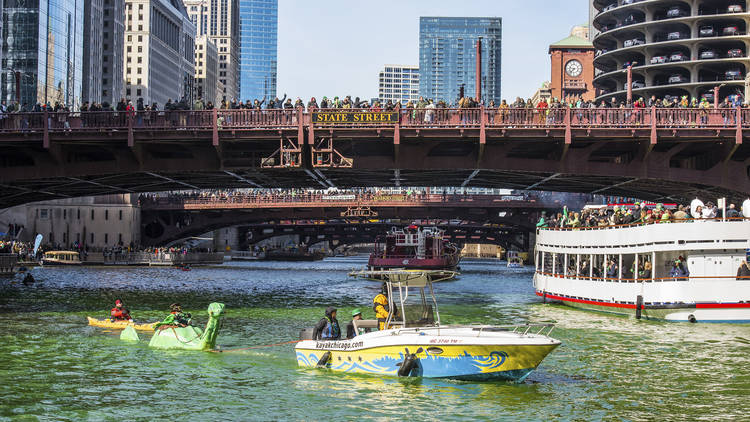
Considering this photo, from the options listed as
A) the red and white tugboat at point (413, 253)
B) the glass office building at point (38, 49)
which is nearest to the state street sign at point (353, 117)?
the red and white tugboat at point (413, 253)

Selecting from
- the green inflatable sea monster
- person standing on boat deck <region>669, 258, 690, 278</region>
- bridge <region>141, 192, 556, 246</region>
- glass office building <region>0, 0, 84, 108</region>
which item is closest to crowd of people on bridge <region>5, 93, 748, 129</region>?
person standing on boat deck <region>669, 258, 690, 278</region>

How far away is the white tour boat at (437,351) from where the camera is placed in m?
23.1

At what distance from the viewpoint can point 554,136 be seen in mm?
45938

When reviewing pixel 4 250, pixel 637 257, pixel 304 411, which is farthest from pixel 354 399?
pixel 4 250

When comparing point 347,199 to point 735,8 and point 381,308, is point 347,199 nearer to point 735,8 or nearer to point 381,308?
point 735,8

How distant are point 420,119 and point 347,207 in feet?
200

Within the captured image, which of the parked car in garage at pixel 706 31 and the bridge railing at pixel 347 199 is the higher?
the parked car in garage at pixel 706 31

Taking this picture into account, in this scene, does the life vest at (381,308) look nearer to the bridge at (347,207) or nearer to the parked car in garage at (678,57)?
the bridge at (347,207)

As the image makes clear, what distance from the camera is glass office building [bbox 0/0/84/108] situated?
160 metres

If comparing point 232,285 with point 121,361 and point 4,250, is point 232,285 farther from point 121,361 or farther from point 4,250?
point 121,361

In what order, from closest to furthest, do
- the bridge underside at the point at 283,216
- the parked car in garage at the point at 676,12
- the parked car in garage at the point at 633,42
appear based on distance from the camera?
the bridge underside at the point at 283,216 → the parked car in garage at the point at 676,12 → the parked car in garage at the point at 633,42

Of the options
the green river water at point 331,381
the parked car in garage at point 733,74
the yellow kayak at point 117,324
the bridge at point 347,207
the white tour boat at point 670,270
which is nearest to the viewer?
the green river water at point 331,381

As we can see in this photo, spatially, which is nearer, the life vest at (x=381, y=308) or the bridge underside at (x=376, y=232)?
the life vest at (x=381, y=308)

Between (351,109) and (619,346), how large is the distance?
19942mm
